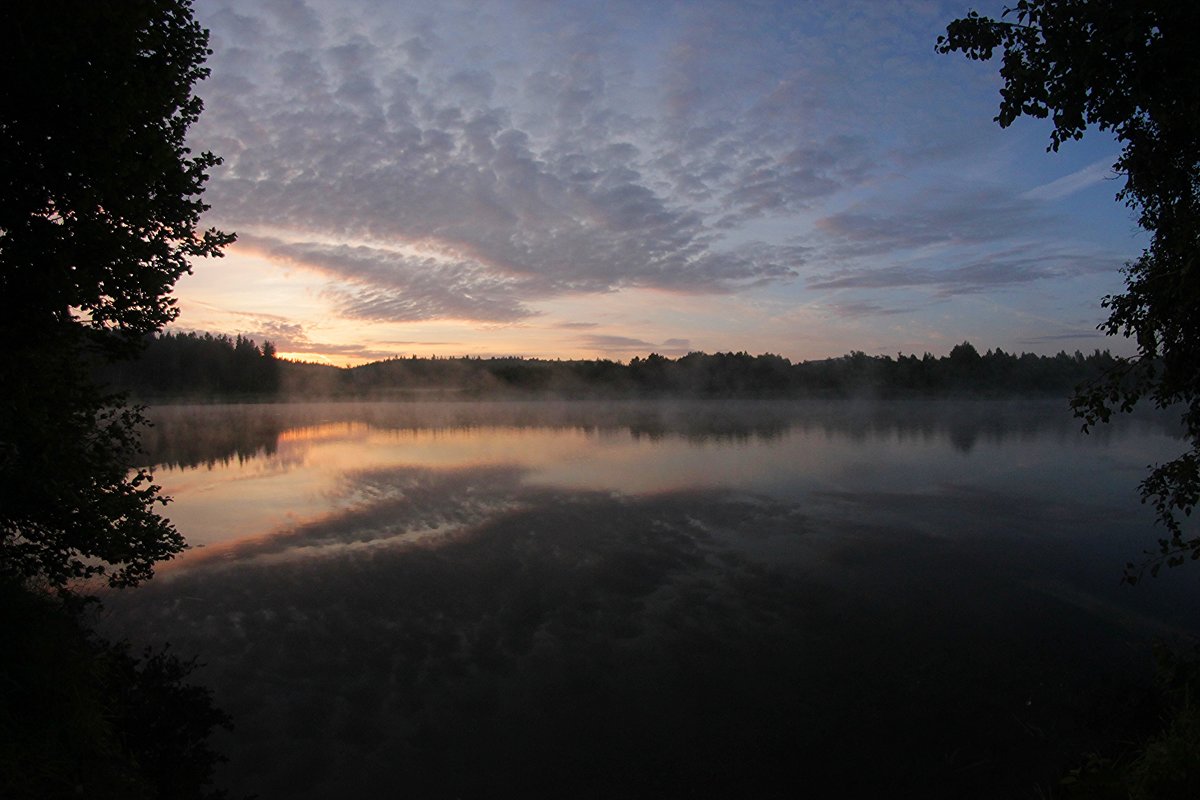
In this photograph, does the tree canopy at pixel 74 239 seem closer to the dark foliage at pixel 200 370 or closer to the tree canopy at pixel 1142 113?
Answer: the tree canopy at pixel 1142 113

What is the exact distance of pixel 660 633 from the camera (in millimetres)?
9984

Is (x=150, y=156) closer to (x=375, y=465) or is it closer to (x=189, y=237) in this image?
(x=189, y=237)

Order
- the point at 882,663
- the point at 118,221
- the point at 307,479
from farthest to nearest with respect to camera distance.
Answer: the point at 307,479, the point at 882,663, the point at 118,221

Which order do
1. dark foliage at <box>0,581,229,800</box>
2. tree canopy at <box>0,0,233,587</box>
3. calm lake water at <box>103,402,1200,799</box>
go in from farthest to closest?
calm lake water at <box>103,402,1200,799</box>, tree canopy at <box>0,0,233,587</box>, dark foliage at <box>0,581,229,800</box>

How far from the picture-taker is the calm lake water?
6.96 metres

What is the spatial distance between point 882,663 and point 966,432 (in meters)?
43.1

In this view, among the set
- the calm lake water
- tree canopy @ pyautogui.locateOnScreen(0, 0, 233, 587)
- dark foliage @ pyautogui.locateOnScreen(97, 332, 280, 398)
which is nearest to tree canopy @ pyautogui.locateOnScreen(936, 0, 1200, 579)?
the calm lake water

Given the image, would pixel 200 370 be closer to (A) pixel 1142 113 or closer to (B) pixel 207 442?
(B) pixel 207 442

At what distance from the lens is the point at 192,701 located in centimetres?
796

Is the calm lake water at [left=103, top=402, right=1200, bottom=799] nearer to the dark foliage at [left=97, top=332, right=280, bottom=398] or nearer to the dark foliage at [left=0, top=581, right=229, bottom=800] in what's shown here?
→ the dark foliage at [left=0, top=581, right=229, bottom=800]

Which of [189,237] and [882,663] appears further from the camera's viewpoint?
[882,663]

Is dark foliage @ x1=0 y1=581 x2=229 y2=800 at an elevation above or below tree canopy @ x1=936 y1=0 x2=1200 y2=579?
below

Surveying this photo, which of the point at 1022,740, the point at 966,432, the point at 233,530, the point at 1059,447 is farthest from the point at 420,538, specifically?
the point at 966,432

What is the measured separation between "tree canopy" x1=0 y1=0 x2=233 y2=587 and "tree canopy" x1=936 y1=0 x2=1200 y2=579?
348 inches
